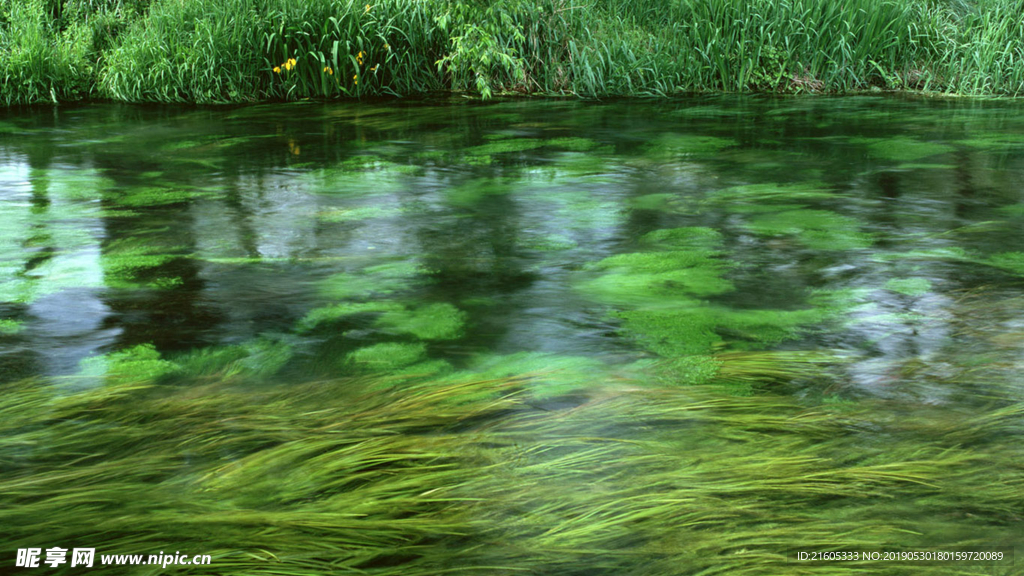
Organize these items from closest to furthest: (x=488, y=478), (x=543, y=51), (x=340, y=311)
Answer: (x=488, y=478)
(x=340, y=311)
(x=543, y=51)


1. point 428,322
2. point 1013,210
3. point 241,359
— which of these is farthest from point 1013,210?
point 241,359

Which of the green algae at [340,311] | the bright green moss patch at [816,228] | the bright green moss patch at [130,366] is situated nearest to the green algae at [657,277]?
the bright green moss patch at [816,228]

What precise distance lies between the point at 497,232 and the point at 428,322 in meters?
1.01

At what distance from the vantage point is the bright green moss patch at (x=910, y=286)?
8.41 feet

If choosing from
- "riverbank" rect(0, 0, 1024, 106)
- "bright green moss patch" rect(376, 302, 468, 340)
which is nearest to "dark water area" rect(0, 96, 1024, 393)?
"bright green moss patch" rect(376, 302, 468, 340)

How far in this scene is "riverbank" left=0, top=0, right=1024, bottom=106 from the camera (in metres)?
6.54

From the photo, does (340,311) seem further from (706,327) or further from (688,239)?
(688,239)

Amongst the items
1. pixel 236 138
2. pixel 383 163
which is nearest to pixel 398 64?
pixel 236 138

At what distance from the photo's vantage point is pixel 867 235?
3.17 m

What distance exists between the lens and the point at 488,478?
1600 millimetres

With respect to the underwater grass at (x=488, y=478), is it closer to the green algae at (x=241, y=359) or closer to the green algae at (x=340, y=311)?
the green algae at (x=241, y=359)

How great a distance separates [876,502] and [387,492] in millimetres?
862

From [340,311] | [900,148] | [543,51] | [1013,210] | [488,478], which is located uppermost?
[543,51]

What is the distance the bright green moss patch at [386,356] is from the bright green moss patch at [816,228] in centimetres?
157
